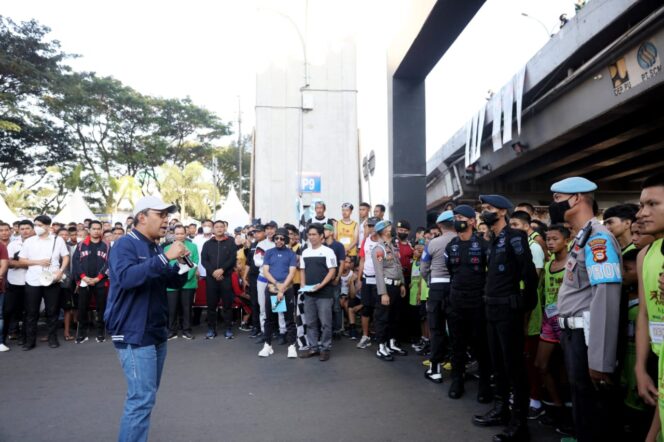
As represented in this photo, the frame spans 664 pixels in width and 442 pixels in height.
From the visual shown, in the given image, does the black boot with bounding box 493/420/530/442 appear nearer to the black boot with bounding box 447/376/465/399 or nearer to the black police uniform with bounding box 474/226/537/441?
the black police uniform with bounding box 474/226/537/441

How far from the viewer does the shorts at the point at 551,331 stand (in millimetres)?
4316

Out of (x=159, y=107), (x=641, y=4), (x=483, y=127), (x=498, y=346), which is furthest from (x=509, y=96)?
(x=159, y=107)

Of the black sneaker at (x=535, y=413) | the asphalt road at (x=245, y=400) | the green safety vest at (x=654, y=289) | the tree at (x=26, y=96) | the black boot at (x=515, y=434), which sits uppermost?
the tree at (x=26, y=96)

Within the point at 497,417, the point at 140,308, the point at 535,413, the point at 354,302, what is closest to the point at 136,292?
the point at 140,308

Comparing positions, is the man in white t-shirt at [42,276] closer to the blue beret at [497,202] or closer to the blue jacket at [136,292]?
the blue jacket at [136,292]

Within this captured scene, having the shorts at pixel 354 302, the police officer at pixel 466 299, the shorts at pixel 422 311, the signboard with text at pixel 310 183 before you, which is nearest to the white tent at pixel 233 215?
the signboard with text at pixel 310 183

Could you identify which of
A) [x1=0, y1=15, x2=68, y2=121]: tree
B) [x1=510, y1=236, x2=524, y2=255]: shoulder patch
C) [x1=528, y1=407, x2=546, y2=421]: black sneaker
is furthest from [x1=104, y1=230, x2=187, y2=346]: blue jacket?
[x1=0, y1=15, x2=68, y2=121]: tree

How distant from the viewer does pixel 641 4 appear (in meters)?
7.02

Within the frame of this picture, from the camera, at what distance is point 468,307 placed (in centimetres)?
488

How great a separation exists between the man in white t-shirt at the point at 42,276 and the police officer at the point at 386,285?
212 inches

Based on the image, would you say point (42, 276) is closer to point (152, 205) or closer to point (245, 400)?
point (245, 400)

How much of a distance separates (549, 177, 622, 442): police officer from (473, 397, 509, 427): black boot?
46.1 inches

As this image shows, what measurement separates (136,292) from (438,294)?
11.7ft

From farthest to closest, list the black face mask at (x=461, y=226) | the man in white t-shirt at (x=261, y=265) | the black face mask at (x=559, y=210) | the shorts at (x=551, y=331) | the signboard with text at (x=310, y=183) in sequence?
the signboard with text at (x=310, y=183) < the man in white t-shirt at (x=261, y=265) < the black face mask at (x=461, y=226) < the shorts at (x=551, y=331) < the black face mask at (x=559, y=210)
